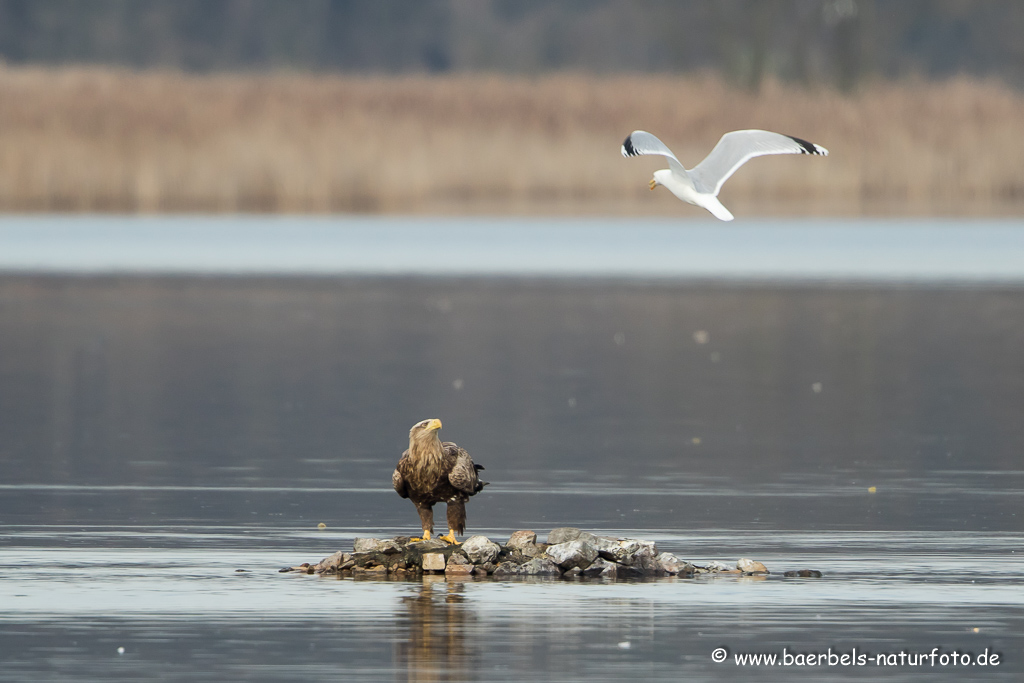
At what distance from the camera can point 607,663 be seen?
6281 mm

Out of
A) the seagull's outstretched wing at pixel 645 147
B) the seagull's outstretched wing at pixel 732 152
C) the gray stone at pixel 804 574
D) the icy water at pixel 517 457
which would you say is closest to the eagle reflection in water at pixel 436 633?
the icy water at pixel 517 457

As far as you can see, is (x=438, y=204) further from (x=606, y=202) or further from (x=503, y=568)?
(x=503, y=568)

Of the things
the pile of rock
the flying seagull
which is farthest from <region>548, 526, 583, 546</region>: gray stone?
the flying seagull

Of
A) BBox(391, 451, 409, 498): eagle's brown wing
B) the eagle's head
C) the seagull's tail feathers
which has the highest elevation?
the seagull's tail feathers

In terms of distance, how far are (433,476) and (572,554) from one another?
58 centimetres

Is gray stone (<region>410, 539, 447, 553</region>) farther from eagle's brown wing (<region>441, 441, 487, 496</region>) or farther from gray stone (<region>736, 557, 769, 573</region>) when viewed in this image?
gray stone (<region>736, 557, 769, 573</region>)

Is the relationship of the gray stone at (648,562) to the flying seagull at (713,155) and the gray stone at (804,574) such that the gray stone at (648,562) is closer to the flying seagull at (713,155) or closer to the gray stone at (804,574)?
the gray stone at (804,574)

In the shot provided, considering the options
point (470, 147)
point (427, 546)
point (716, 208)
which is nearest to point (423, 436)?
point (427, 546)

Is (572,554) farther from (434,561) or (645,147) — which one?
(645,147)

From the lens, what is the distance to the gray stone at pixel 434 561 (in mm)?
7750

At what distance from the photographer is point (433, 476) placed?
25.7ft

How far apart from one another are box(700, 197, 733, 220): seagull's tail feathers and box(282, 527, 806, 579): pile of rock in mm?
1413

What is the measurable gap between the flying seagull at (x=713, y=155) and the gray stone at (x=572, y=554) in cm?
170

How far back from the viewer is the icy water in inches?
259
